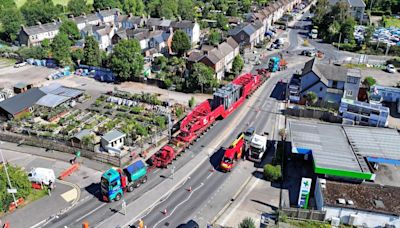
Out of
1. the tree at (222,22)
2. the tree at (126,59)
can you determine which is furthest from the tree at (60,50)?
the tree at (222,22)

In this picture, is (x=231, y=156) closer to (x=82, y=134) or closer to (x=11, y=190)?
(x=82, y=134)

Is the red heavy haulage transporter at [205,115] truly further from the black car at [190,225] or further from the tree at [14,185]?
the tree at [14,185]

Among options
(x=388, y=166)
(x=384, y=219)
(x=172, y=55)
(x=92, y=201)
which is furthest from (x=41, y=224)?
(x=172, y=55)

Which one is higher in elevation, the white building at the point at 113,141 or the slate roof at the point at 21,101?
the slate roof at the point at 21,101

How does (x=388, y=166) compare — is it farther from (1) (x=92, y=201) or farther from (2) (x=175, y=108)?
(1) (x=92, y=201)

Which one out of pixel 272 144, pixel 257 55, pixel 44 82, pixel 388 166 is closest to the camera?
pixel 388 166
